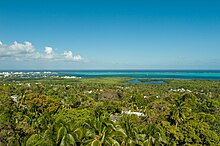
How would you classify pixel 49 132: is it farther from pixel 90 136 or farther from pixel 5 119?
pixel 5 119

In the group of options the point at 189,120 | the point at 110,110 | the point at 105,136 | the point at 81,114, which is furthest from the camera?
the point at 110,110

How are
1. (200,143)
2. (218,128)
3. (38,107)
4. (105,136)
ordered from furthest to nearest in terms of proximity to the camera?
(38,107), (218,128), (200,143), (105,136)

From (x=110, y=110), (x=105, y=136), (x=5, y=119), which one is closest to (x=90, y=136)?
(x=105, y=136)

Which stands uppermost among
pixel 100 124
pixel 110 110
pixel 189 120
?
pixel 100 124

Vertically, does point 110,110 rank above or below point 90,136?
below

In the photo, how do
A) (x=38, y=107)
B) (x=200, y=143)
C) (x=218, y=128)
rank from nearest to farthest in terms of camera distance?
(x=200, y=143) → (x=218, y=128) → (x=38, y=107)

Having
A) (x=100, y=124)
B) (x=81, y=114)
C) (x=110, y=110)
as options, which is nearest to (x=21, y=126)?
(x=81, y=114)

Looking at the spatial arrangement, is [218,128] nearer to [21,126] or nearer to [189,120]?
[189,120]

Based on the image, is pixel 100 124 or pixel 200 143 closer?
pixel 100 124

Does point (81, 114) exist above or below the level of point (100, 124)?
below
